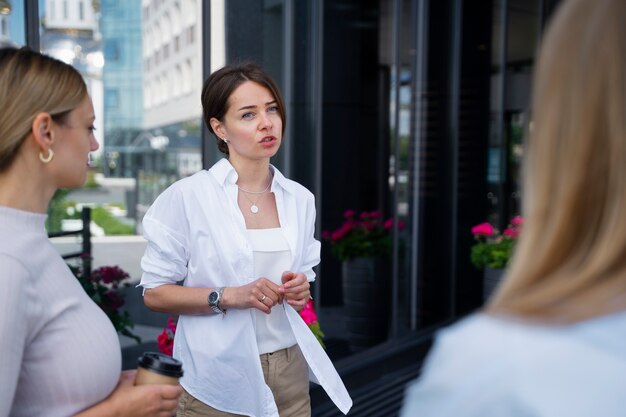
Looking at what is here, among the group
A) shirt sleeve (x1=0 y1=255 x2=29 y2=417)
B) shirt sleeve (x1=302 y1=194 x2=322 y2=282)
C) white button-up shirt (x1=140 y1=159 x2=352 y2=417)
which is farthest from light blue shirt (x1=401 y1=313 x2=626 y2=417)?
shirt sleeve (x1=302 y1=194 x2=322 y2=282)

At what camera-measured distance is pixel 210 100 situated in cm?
215

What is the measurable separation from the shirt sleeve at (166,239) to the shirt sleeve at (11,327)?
2.86 feet

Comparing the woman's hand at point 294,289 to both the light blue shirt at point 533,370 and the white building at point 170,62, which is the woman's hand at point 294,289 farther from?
the white building at point 170,62

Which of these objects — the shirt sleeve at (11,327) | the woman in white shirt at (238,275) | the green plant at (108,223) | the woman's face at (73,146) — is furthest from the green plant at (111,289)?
the shirt sleeve at (11,327)

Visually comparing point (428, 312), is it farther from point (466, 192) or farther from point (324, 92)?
point (324, 92)

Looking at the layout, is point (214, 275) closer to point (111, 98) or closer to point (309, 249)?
point (309, 249)

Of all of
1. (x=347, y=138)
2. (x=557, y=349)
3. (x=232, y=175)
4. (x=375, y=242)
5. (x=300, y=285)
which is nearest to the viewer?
(x=557, y=349)

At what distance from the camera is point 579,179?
0.67 meters

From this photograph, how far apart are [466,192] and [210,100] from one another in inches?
180

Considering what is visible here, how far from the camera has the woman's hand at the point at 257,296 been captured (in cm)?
189

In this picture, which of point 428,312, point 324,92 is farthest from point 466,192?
point 324,92

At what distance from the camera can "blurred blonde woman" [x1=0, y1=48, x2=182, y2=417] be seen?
1104mm

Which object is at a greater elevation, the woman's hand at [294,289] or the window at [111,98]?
the window at [111,98]

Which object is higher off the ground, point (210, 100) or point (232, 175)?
point (210, 100)
